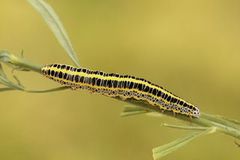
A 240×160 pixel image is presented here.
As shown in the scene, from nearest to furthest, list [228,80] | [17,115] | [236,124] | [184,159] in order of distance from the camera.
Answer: [236,124] < [184,159] < [17,115] < [228,80]

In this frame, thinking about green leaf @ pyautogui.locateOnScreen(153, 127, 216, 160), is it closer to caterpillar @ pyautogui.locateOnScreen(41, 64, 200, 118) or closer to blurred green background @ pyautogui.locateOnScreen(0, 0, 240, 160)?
caterpillar @ pyautogui.locateOnScreen(41, 64, 200, 118)

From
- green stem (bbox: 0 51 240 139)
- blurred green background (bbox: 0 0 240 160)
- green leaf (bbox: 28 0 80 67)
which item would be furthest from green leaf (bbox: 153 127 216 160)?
blurred green background (bbox: 0 0 240 160)

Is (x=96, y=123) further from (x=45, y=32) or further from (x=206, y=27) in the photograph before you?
(x=206, y=27)

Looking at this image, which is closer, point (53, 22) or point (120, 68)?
point (53, 22)

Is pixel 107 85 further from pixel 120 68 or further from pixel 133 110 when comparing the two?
pixel 120 68

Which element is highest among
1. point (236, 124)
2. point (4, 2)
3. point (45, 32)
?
point (4, 2)

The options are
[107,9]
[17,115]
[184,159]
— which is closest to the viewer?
[184,159]

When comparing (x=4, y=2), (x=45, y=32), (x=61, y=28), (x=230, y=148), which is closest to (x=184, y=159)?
(x=230, y=148)

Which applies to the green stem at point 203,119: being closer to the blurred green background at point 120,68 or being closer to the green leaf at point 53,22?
the green leaf at point 53,22

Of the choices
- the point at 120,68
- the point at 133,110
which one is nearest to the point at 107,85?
the point at 133,110
